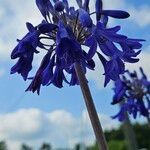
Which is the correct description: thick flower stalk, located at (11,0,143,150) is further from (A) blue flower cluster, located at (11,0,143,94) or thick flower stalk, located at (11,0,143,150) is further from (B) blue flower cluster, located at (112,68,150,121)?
(B) blue flower cluster, located at (112,68,150,121)

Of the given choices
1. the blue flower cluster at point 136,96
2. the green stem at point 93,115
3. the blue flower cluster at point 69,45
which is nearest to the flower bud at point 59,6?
the blue flower cluster at point 69,45

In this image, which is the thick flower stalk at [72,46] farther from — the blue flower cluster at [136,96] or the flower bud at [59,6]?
the blue flower cluster at [136,96]

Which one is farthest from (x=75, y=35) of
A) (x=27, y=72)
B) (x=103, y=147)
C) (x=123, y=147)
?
(x=123, y=147)

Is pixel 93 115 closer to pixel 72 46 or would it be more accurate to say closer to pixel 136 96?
pixel 72 46

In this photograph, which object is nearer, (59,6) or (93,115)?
(93,115)

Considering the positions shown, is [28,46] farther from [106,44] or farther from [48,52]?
[106,44]

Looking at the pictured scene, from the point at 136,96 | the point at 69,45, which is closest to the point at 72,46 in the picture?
the point at 69,45

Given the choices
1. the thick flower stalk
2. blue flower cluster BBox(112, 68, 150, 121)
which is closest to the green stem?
the thick flower stalk
